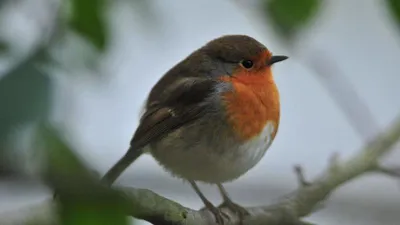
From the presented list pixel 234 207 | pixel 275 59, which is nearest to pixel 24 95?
pixel 234 207

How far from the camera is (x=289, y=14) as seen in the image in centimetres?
97

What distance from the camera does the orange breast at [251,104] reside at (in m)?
1.99

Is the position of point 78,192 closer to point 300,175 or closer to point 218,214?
point 218,214

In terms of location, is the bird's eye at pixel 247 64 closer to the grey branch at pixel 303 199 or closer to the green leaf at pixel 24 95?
the grey branch at pixel 303 199

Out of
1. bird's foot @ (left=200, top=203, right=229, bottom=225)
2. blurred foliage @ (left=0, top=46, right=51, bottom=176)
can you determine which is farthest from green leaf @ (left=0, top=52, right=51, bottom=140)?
bird's foot @ (left=200, top=203, right=229, bottom=225)

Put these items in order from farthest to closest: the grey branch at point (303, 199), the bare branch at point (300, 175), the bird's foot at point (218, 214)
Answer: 1. the bare branch at point (300, 175)
2. the bird's foot at point (218, 214)
3. the grey branch at point (303, 199)

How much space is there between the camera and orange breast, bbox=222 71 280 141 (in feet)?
6.53

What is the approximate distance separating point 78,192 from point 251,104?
157cm

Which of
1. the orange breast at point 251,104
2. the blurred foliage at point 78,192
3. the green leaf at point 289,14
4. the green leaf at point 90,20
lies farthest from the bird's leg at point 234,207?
the blurred foliage at point 78,192

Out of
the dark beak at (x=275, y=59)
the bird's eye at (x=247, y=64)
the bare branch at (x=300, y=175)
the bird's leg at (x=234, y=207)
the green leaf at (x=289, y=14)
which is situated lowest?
the bird's leg at (x=234, y=207)

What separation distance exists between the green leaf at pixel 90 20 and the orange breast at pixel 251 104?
3.60 ft

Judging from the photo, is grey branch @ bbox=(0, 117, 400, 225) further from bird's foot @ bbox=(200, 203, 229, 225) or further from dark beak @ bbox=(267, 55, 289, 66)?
dark beak @ bbox=(267, 55, 289, 66)

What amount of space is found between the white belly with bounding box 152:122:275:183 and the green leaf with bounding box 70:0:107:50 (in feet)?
3.53

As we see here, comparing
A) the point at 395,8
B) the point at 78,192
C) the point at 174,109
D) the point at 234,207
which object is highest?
the point at 395,8
